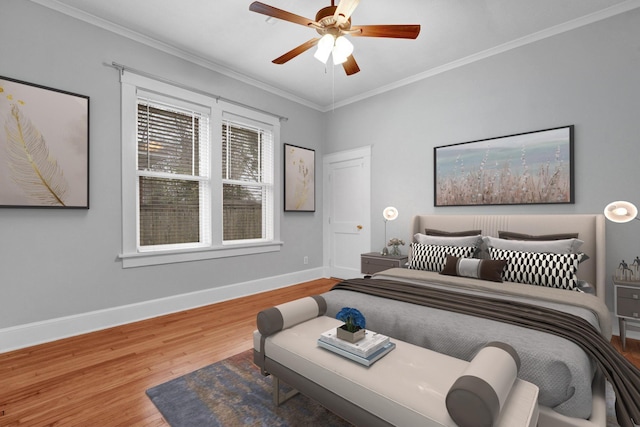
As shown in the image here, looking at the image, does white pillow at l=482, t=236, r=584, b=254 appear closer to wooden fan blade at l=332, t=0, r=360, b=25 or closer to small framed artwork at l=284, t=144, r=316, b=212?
wooden fan blade at l=332, t=0, r=360, b=25

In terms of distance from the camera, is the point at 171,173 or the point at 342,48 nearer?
the point at 342,48

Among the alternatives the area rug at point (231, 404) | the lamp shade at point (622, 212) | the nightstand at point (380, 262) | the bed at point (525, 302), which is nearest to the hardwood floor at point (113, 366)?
the area rug at point (231, 404)

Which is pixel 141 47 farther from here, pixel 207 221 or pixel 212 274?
pixel 212 274

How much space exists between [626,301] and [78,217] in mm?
5003

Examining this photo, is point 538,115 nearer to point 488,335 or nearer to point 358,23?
point 358,23

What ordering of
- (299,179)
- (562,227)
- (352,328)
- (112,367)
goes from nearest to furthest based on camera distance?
(352,328) → (112,367) → (562,227) → (299,179)

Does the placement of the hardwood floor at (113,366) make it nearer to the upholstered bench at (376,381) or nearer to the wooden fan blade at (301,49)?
the upholstered bench at (376,381)

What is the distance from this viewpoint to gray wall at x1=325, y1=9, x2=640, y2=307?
278 centimetres

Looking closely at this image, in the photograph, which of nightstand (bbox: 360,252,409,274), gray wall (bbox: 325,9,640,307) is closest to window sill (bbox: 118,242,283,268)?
nightstand (bbox: 360,252,409,274)

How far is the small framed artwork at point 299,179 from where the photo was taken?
4770 millimetres

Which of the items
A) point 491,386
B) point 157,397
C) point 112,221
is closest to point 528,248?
point 491,386

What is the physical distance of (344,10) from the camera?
215cm

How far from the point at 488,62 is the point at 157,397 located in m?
4.61

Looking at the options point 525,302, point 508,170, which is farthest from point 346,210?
point 525,302
